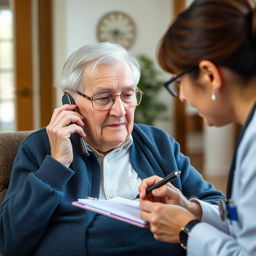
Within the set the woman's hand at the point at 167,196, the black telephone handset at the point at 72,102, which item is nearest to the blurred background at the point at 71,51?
the black telephone handset at the point at 72,102

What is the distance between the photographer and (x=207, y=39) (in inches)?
39.0

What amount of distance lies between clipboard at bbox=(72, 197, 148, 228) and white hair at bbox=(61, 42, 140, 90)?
501 millimetres

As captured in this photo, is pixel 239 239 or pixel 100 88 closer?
pixel 239 239

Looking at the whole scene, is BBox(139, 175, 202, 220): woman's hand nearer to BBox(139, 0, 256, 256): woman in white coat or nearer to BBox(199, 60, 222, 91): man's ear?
BBox(139, 0, 256, 256): woman in white coat

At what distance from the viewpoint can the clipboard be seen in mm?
1186

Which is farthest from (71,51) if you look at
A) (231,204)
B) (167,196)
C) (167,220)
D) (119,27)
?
(231,204)

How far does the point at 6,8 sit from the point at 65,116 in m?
4.01

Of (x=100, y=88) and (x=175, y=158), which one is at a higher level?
(x=100, y=88)

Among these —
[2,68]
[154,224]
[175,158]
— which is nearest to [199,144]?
[2,68]

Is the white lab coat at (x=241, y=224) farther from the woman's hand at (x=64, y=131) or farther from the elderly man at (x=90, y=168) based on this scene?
the woman's hand at (x=64, y=131)

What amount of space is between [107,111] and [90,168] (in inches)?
7.9

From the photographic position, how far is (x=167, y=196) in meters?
1.32

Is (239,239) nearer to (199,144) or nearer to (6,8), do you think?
(6,8)

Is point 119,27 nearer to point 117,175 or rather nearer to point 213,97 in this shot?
point 117,175
